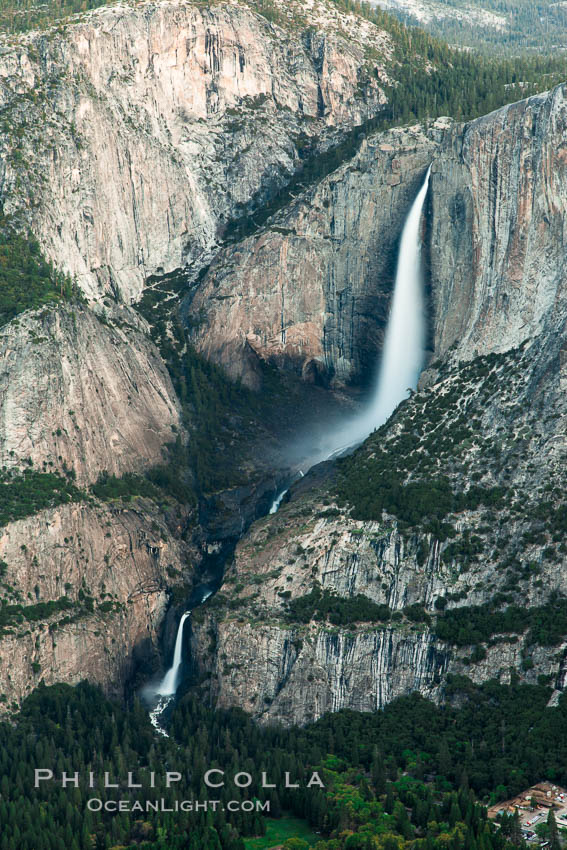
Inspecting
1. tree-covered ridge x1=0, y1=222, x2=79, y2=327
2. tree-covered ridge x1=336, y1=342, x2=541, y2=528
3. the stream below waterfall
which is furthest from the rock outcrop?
tree-covered ridge x1=0, y1=222, x2=79, y2=327

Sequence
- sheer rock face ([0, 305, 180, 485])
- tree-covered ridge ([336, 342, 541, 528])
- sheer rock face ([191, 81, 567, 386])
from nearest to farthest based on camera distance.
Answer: tree-covered ridge ([336, 342, 541, 528])
sheer rock face ([0, 305, 180, 485])
sheer rock face ([191, 81, 567, 386])

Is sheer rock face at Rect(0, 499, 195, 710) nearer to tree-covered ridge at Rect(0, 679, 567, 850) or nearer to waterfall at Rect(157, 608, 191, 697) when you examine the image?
waterfall at Rect(157, 608, 191, 697)

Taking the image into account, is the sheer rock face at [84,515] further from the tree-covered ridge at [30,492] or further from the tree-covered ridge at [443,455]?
the tree-covered ridge at [443,455]

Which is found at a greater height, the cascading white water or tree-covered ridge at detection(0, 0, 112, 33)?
tree-covered ridge at detection(0, 0, 112, 33)

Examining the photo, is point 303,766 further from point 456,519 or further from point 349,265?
point 349,265

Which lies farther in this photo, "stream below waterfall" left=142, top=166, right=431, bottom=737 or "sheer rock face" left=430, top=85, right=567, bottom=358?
"stream below waterfall" left=142, top=166, right=431, bottom=737

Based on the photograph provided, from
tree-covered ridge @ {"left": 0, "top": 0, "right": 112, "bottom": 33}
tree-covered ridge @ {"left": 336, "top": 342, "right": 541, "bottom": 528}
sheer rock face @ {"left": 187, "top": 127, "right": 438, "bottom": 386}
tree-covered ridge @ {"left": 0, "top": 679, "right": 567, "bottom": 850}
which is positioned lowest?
tree-covered ridge @ {"left": 0, "top": 679, "right": 567, "bottom": 850}

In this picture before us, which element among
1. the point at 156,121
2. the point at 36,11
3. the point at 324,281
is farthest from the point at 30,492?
the point at 36,11
